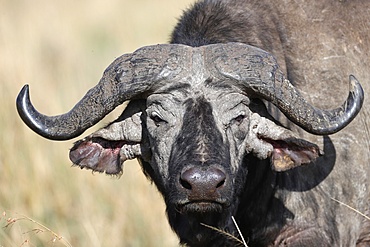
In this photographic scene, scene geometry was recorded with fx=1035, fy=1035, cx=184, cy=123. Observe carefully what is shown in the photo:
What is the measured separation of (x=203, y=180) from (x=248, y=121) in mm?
809

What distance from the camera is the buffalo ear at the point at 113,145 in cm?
677

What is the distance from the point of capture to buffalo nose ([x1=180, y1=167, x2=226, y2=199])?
5.91 meters

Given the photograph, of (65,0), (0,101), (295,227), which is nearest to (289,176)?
(295,227)

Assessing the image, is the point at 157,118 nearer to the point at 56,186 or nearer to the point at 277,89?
the point at 277,89

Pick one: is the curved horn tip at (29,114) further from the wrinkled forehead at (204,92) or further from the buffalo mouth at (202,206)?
the buffalo mouth at (202,206)

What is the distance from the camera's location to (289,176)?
6.97 m

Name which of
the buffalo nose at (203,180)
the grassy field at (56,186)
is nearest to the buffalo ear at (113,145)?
the grassy field at (56,186)

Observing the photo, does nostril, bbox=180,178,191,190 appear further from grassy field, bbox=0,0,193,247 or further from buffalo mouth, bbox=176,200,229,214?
grassy field, bbox=0,0,193,247

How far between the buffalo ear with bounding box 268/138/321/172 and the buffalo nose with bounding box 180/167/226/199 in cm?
82

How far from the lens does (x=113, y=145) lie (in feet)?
22.6

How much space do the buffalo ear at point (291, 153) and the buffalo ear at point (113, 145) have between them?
0.89m

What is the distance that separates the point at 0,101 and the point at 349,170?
200 inches

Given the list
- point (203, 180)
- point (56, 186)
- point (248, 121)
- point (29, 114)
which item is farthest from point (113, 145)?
point (56, 186)

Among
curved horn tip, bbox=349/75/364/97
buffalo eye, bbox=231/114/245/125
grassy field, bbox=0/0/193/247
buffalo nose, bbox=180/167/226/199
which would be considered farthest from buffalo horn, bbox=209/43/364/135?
grassy field, bbox=0/0/193/247
